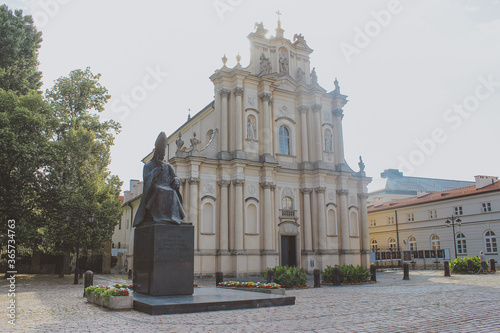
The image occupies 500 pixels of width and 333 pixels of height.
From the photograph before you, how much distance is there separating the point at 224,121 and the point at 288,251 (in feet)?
37.8

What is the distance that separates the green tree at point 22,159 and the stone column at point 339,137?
22.9 meters

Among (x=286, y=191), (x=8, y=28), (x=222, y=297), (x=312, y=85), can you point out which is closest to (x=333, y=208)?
(x=286, y=191)

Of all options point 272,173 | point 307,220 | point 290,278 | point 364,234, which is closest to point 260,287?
point 290,278

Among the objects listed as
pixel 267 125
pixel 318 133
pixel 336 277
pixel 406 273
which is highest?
pixel 267 125

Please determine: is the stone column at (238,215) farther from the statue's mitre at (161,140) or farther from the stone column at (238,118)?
the statue's mitre at (161,140)

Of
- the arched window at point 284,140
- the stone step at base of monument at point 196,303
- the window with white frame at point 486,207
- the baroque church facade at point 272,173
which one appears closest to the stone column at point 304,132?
the baroque church facade at point 272,173

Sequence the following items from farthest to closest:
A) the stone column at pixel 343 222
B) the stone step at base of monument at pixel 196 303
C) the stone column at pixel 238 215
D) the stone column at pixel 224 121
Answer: the stone column at pixel 343 222, the stone column at pixel 224 121, the stone column at pixel 238 215, the stone step at base of monument at pixel 196 303

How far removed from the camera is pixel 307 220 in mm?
32719

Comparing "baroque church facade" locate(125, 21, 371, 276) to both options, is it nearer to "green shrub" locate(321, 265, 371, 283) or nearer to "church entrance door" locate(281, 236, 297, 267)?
"church entrance door" locate(281, 236, 297, 267)

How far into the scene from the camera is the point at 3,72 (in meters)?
26.3

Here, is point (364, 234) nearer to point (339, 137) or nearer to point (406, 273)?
point (339, 137)

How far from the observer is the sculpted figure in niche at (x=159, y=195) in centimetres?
1253

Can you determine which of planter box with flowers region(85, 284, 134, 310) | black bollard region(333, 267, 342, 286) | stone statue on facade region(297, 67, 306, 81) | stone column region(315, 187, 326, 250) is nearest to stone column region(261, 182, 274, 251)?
Answer: stone column region(315, 187, 326, 250)

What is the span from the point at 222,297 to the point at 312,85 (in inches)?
1053
